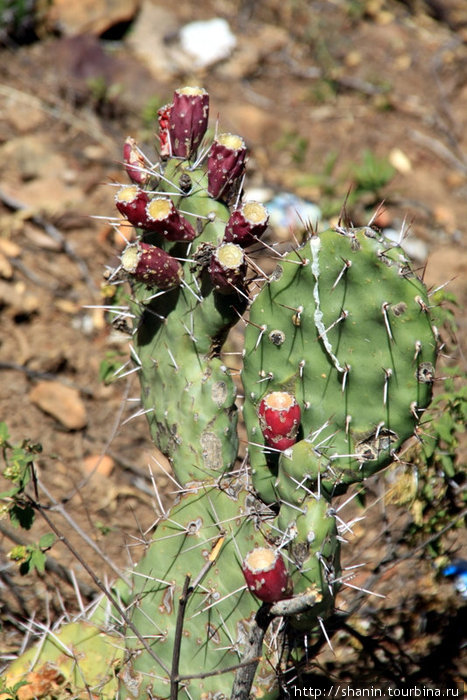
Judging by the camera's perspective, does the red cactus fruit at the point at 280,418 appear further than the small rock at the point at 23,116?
No

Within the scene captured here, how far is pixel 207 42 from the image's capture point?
5.92m

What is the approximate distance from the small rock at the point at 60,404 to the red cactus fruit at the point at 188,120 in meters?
1.73

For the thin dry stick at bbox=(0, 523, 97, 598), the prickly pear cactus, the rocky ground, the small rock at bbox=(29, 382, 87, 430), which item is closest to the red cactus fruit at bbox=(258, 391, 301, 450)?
the prickly pear cactus

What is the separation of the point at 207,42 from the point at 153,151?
1989mm

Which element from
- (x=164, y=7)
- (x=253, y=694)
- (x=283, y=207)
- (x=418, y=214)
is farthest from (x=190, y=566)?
(x=164, y=7)

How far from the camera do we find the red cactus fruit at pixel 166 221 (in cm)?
181

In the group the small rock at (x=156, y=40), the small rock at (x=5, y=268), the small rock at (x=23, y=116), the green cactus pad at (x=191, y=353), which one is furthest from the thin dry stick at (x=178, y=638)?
the small rock at (x=156, y=40)

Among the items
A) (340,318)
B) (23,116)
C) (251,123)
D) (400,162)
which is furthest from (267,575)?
(251,123)

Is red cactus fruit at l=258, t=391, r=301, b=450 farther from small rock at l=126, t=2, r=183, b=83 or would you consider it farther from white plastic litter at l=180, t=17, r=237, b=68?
white plastic litter at l=180, t=17, r=237, b=68

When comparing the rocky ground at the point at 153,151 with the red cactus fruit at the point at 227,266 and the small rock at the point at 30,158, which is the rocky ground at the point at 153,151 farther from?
the red cactus fruit at the point at 227,266

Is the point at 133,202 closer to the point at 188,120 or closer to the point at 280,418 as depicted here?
the point at 188,120

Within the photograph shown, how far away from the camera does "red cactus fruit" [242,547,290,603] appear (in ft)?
5.06

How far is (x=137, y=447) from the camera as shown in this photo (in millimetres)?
3398

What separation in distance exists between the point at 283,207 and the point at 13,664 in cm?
315
